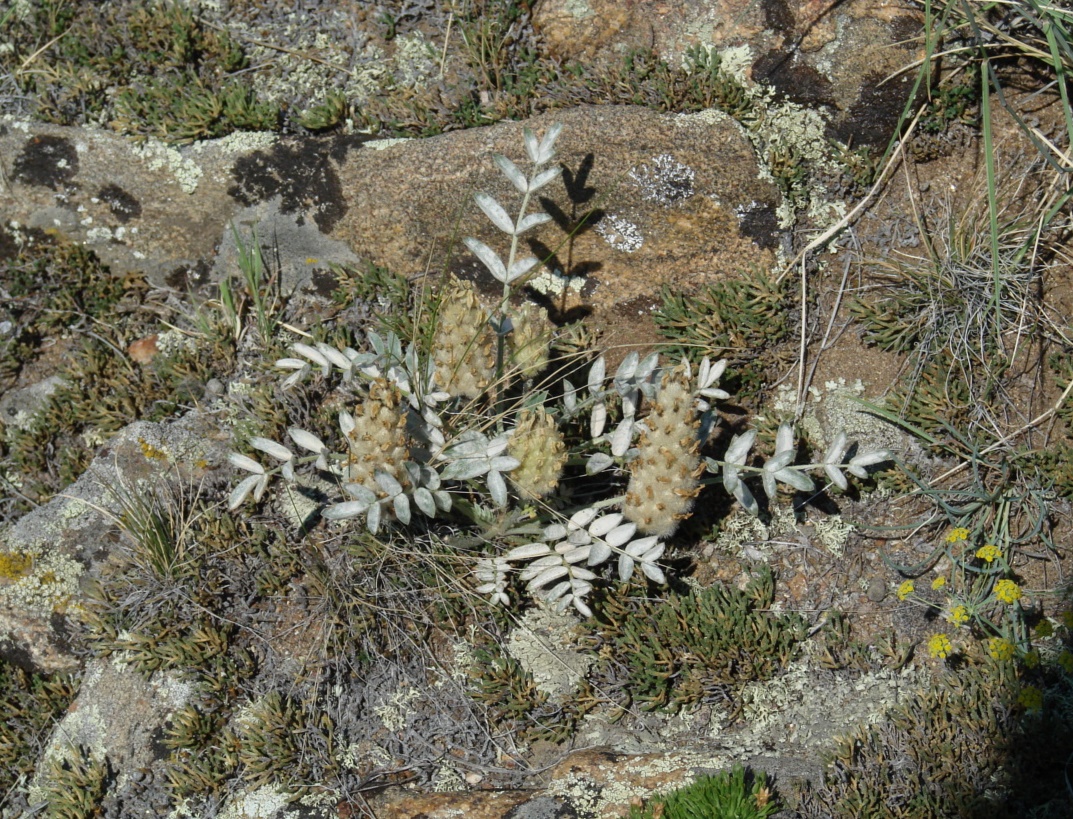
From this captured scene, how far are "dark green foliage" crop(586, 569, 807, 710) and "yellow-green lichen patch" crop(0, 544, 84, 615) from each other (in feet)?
7.86

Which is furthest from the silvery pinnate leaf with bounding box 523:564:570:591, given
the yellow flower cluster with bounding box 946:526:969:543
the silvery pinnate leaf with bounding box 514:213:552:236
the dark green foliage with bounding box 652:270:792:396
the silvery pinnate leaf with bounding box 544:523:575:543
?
the yellow flower cluster with bounding box 946:526:969:543

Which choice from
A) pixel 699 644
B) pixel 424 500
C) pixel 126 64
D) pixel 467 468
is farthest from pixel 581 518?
pixel 126 64

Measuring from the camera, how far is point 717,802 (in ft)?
10.1

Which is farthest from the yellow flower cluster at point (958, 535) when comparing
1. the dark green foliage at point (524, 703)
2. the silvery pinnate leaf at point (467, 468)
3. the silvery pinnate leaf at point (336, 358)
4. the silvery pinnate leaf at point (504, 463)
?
the silvery pinnate leaf at point (336, 358)

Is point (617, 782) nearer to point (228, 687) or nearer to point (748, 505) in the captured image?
point (748, 505)

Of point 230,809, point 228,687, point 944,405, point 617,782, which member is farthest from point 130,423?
point 944,405

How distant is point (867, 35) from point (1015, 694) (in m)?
3.07

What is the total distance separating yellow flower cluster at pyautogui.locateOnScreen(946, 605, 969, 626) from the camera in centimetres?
346

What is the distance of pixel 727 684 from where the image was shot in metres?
3.74

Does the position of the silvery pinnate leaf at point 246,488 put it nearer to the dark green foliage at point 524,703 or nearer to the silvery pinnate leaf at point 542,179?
the dark green foliage at point 524,703

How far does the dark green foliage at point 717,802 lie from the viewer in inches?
121

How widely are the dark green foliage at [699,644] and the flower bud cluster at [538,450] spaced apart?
0.76 m

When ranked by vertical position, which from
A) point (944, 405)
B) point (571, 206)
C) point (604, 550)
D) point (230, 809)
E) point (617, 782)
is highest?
point (571, 206)

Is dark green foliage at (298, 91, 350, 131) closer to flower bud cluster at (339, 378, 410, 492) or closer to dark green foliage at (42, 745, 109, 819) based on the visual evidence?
flower bud cluster at (339, 378, 410, 492)
